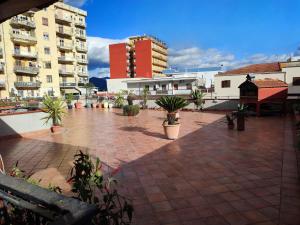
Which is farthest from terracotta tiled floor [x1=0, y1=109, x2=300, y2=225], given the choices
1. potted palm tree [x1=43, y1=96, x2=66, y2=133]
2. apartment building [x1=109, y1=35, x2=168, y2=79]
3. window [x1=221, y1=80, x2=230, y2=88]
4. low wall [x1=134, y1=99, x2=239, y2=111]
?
apartment building [x1=109, y1=35, x2=168, y2=79]

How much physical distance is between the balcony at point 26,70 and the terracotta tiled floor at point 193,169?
113 ft

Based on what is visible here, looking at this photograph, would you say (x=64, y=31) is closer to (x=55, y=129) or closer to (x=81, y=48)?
(x=81, y=48)

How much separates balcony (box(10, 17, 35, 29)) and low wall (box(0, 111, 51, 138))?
115ft

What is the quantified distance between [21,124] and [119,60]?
62.6m

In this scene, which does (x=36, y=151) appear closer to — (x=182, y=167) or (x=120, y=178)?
(x=120, y=178)

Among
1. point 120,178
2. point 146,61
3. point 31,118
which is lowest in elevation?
point 120,178

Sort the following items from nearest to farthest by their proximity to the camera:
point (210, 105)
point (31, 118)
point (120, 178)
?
point (120, 178), point (31, 118), point (210, 105)

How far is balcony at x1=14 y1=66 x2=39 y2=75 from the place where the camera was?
133ft

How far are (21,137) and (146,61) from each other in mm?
61886

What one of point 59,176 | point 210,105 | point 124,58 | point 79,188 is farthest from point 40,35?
point 79,188

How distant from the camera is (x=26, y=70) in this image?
4144 centimetres

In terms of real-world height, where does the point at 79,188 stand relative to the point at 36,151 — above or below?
above

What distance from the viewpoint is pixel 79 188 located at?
2625mm

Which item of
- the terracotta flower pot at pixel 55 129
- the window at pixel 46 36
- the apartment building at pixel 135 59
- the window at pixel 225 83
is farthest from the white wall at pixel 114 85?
the terracotta flower pot at pixel 55 129
